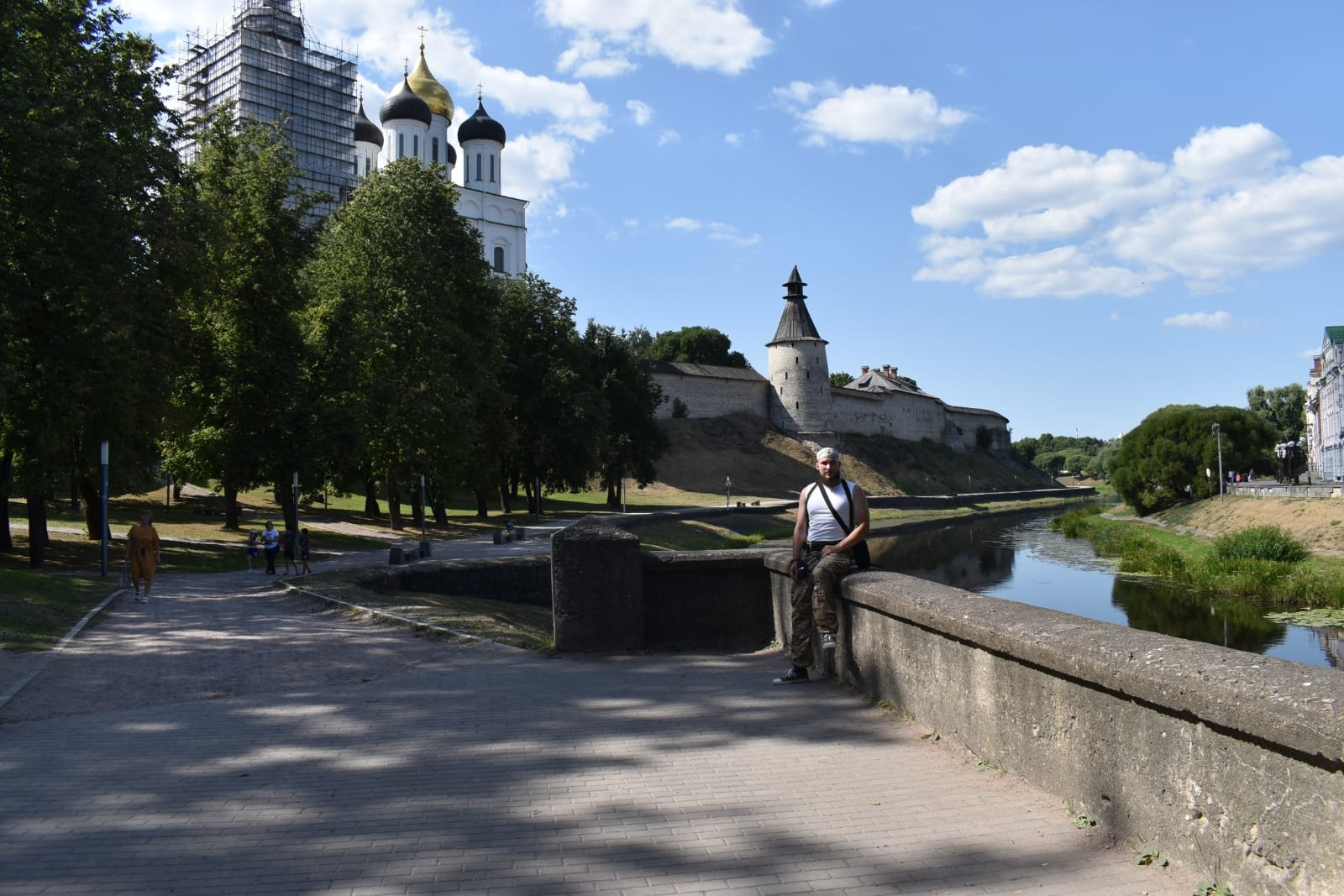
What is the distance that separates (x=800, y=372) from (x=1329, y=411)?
41.9 metres

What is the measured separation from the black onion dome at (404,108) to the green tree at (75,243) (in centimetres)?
5713

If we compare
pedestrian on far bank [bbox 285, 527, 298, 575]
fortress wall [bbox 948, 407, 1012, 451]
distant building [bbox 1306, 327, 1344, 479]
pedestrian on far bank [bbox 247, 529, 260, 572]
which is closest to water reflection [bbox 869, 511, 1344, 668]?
pedestrian on far bank [bbox 285, 527, 298, 575]

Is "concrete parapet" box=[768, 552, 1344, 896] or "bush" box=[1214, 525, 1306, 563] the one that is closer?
"concrete parapet" box=[768, 552, 1344, 896]

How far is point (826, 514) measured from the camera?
6859 millimetres

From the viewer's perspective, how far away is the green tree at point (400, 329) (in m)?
29.5

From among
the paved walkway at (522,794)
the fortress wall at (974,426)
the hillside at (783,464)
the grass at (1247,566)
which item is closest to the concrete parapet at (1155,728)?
the paved walkway at (522,794)

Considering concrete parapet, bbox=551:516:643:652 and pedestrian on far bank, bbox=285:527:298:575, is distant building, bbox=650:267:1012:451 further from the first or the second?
concrete parapet, bbox=551:516:643:652

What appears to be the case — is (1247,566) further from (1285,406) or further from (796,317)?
(1285,406)

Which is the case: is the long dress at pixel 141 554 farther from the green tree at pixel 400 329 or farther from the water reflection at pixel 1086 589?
the water reflection at pixel 1086 589

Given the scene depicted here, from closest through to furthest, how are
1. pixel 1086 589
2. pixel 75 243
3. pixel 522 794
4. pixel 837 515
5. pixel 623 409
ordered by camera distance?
1. pixel 522 794
2. pixel 837 515
3. pixel 75 243
4. pixel 1086 589
5. pixel 623 409

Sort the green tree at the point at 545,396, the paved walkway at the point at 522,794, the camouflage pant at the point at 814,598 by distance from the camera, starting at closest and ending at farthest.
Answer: the paved walkway at the point at 522,794
the camouflage pant at the point at 814,598
the green tree at the point at 545,396

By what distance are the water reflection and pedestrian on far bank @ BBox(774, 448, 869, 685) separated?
483 centimetres

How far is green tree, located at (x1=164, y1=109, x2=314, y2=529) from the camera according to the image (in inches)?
1035

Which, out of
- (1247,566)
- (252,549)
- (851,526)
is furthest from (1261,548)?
(851,526)
